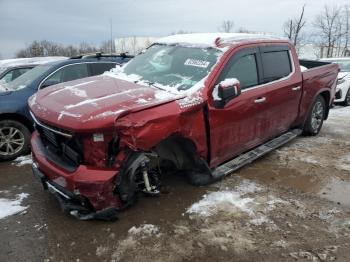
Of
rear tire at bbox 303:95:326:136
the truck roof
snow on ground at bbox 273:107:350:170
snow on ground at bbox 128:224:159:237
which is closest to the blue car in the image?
the truck roof

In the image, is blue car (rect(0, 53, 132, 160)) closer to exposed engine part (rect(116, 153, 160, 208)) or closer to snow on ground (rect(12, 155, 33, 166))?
snow on ground (rect(12, 155, 33, 166))

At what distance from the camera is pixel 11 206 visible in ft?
14.2

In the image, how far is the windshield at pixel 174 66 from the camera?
4.52 m

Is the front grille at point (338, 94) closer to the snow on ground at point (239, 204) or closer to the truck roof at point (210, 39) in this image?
the truck roof at point (210, 39)

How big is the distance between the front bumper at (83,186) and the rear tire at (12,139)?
2206 mm

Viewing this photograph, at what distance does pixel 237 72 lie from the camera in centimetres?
482

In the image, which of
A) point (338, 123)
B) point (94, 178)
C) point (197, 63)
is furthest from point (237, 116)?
point (338, 123)

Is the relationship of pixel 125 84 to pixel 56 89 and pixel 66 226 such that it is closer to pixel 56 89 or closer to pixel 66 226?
pixel 56 89

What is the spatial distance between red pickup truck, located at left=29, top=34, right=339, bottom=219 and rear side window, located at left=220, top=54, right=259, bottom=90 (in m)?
0.01

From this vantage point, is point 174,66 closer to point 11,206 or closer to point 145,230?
point 145,230

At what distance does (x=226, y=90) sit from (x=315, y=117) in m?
3.59

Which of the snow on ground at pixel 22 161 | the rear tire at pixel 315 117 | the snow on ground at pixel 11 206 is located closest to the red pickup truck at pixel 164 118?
the snow on ground at pixel 11 206

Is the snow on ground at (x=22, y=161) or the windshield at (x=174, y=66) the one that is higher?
the windshield at (x=174, y=66)

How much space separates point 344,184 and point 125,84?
10.4ft
